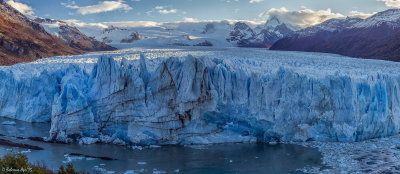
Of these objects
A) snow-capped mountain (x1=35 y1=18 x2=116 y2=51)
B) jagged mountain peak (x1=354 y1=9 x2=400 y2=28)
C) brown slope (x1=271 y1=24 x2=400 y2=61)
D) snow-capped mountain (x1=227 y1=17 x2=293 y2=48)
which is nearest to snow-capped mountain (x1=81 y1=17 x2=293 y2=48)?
snow-capped mountain (x1=227 y1=17 x2=293 y2=48)

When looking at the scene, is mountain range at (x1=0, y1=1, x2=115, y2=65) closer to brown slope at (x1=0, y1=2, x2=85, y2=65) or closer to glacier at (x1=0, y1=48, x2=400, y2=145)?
brown slope at (x1=0, y1=2, x2=85, y2=65)

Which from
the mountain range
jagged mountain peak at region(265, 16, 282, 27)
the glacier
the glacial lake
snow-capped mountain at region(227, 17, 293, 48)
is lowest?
the glacial lake

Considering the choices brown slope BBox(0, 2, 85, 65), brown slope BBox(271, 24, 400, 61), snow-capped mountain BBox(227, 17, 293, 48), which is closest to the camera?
brown slope BBox(271, 24, 400, 61)

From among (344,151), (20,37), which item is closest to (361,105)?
(344,151)

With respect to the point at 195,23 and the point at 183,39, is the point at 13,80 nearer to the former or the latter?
the point at 183,39

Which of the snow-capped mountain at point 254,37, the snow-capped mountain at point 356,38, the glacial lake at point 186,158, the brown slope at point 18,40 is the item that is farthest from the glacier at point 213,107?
the snow-capped mountain at point 254,37

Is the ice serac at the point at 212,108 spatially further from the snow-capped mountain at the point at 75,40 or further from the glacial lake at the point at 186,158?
the snow-capped mountain at the point at 75,40
